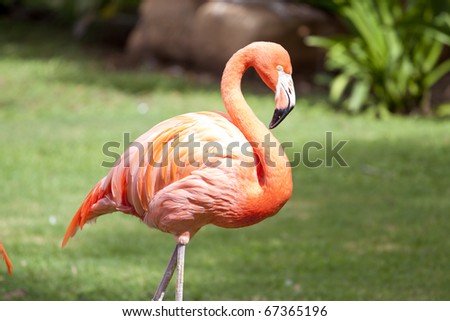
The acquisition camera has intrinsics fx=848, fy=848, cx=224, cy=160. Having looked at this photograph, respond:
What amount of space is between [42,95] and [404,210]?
203 inches

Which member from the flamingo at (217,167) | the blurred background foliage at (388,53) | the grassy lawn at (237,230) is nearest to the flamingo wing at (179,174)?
the flamingo at (217,167)

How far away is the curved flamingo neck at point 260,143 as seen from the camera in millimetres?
3219

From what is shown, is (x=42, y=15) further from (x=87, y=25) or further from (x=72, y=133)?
(x=72, y=133)

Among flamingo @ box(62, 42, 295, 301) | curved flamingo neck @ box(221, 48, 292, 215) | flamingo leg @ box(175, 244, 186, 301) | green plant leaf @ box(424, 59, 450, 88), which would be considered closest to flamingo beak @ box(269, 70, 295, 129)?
flamingo @ box(62, 42, 295, 301)

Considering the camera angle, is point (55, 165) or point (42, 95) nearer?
point (55, 165)

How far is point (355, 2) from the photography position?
8797 mm

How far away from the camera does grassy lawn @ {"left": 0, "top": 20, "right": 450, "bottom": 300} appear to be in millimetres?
4855

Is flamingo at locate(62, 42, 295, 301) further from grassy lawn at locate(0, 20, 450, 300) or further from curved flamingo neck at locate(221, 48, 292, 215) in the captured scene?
grassy lawn at locate(0, 20, 450, 300)

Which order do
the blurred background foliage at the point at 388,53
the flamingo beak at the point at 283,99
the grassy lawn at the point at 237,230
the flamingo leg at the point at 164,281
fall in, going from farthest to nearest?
the blurred background foliage at the point at 388,53 → the grassy lawn at the point at 237,230 → the flamingo leg at the point at 164,281 → the flamingo beak at the point at 283,99

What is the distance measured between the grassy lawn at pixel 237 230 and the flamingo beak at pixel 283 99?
1.76m

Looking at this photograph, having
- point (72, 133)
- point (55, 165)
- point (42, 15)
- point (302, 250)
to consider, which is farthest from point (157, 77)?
point (302, 250)

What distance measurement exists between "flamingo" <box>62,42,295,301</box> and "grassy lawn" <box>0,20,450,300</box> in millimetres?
1378

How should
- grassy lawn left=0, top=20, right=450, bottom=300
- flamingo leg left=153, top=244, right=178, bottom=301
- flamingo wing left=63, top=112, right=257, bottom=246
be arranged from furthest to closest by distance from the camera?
grassy lawn left=0, top=20, right=450, bottom=300
flamingo leg left=153, top=244, right=178, bottom=301
flamingo wing left=63, top=112, right=257, bottom=246

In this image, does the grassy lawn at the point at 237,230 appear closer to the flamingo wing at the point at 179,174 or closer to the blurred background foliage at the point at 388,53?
the blurred background foliage at the point at 388,53
